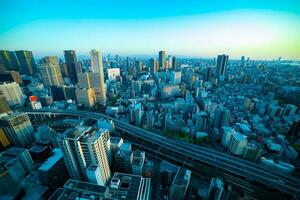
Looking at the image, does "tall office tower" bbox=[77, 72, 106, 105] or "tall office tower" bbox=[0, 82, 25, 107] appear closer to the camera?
"tall office tower" bbox=[0, 82, 25, 107]

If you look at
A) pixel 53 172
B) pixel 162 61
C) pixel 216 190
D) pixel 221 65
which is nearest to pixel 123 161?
pixel 53 172

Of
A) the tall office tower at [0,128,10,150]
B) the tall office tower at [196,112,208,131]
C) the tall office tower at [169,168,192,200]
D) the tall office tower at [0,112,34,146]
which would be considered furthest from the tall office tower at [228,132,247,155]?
the tall office tower at [0,128,10,150]

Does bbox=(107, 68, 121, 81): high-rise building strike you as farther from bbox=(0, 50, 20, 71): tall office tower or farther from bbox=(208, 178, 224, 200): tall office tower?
bbox=(208, 178, 224, 200): tall office tower

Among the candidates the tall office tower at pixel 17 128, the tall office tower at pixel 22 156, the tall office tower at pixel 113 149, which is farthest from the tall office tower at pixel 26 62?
the tall office tower at pixel 113 149

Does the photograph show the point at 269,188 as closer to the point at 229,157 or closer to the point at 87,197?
the point at 229,157

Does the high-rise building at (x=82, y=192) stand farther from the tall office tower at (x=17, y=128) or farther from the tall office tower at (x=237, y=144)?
the tall office tower at (x=237, y=144)
